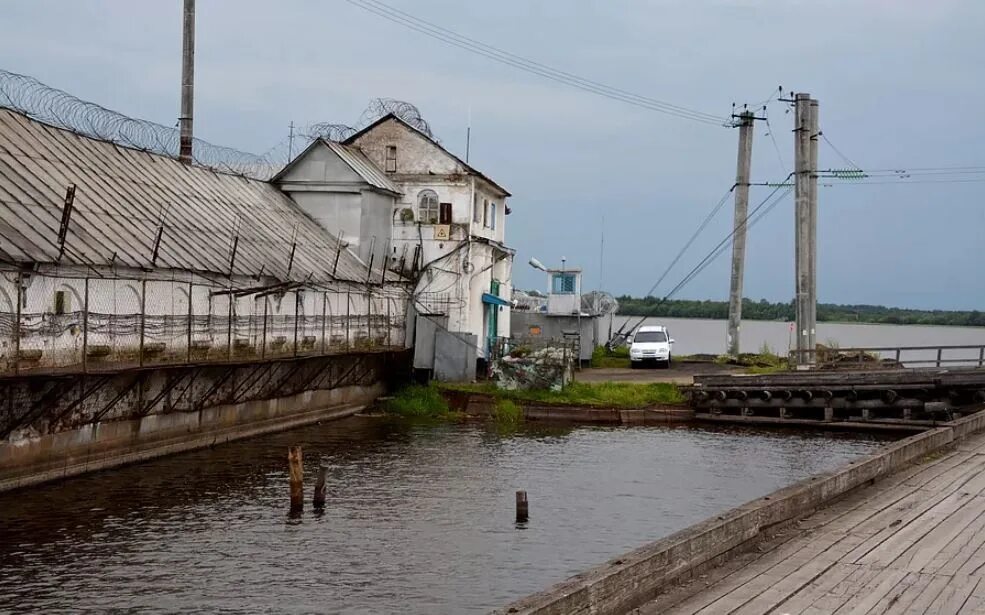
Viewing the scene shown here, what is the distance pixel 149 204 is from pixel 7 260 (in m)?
10.5

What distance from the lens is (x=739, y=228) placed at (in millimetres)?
62219

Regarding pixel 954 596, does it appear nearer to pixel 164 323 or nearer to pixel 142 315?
pixel 142 315

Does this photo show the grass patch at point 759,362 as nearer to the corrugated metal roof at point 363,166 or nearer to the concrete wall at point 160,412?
the corrugated metal roof at point 363,166

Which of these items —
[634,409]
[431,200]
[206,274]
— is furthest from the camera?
[431,200]

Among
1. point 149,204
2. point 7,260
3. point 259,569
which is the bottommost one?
point 259,569

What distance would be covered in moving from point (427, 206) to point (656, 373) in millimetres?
14191

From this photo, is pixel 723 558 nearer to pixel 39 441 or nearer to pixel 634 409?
pixel 39 441

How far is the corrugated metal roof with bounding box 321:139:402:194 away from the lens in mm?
49062

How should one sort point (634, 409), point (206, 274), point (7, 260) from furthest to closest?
1. point (634, 409)
2. point (206, 274)
3. point (7, 260)

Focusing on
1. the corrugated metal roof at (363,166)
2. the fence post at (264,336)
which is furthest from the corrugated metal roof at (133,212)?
the corrugated metal roof at (363,166)

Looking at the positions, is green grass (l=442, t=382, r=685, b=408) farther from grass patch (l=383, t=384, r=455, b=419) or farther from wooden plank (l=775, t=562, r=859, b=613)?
wooden plank (l=775, t=562, r=859, b=613)

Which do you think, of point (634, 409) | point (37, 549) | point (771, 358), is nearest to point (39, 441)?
point (37, 549)

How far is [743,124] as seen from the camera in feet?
208

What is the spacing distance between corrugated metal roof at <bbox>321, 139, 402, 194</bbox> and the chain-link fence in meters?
6.35
